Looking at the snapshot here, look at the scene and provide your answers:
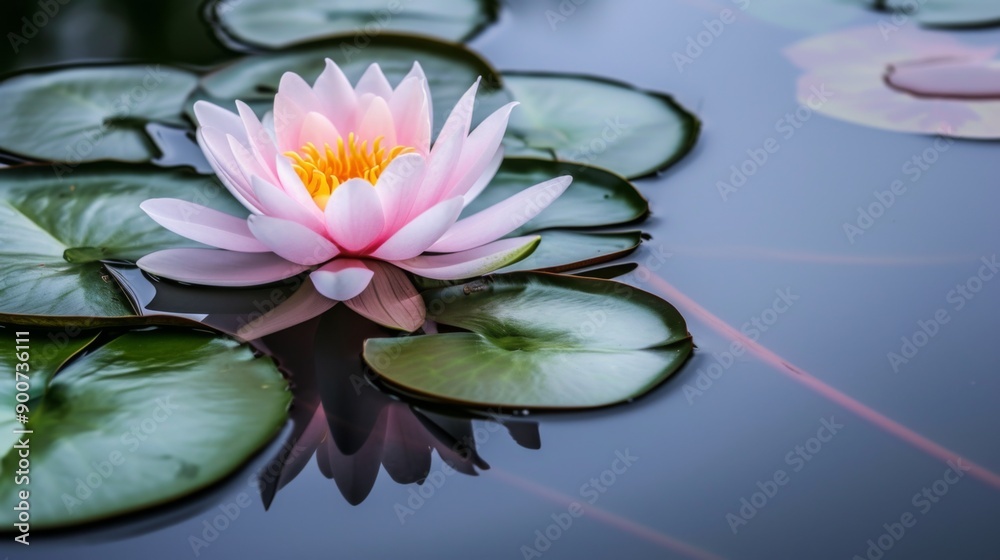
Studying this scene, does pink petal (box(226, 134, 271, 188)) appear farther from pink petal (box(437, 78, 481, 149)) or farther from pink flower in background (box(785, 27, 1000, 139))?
pink flower in background (box(785, 27, 1000, 139))

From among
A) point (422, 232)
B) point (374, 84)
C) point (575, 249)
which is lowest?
point (575, 249)

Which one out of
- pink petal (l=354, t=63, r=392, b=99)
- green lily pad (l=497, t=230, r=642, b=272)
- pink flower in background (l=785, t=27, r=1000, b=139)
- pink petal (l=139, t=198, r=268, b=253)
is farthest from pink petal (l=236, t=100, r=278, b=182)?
pink flower in background (l=785, t=27, r=1000, b=139)

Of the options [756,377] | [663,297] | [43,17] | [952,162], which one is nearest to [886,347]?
[756,377]

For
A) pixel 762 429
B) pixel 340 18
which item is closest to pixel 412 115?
pixel 762 429

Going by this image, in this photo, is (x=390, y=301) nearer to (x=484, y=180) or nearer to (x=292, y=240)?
(x=292, y=240)

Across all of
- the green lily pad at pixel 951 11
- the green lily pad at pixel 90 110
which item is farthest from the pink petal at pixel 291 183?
the green lily pad at pixel 951 11

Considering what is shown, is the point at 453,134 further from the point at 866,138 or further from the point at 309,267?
the point at 866,138

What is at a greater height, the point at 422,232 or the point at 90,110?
the point at 422,232

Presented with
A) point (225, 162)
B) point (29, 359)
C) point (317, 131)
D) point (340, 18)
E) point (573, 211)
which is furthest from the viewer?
point (340, 18)
